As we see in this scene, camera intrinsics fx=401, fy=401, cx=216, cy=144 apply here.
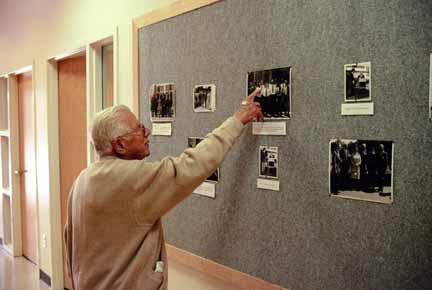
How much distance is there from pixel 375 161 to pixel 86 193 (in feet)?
3.33

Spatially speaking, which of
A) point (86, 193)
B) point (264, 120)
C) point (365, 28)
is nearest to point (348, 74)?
point (365, 28)

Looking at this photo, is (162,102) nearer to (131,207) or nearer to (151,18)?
(151,18)

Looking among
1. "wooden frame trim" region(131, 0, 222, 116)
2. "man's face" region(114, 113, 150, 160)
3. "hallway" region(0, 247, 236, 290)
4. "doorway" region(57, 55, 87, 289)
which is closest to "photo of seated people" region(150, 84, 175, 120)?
"wooden frame trim" region(131, 0, 222, 116)

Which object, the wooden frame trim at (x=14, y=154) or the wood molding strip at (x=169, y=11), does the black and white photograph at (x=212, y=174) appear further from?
the wooden frame trim at (x=14, y=154)

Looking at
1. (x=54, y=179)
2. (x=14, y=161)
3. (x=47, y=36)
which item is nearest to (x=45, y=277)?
(x=54, y=179)

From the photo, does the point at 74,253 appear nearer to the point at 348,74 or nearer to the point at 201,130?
the point at 201,130

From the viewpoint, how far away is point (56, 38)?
350cm

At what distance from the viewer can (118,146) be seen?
148 cm

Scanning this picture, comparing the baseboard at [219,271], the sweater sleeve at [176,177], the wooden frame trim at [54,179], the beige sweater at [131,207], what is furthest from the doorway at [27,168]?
the sweater sleeve at [176,177]

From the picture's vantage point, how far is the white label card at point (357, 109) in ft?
4.07

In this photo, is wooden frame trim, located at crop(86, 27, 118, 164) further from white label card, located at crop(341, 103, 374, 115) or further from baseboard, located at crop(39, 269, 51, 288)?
white label card, located at crop(341, 103, 374, 115)

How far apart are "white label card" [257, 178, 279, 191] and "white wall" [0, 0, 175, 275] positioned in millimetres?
1089

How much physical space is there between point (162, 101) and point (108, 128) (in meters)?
0.63

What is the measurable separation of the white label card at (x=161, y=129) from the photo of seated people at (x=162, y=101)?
36 mm
